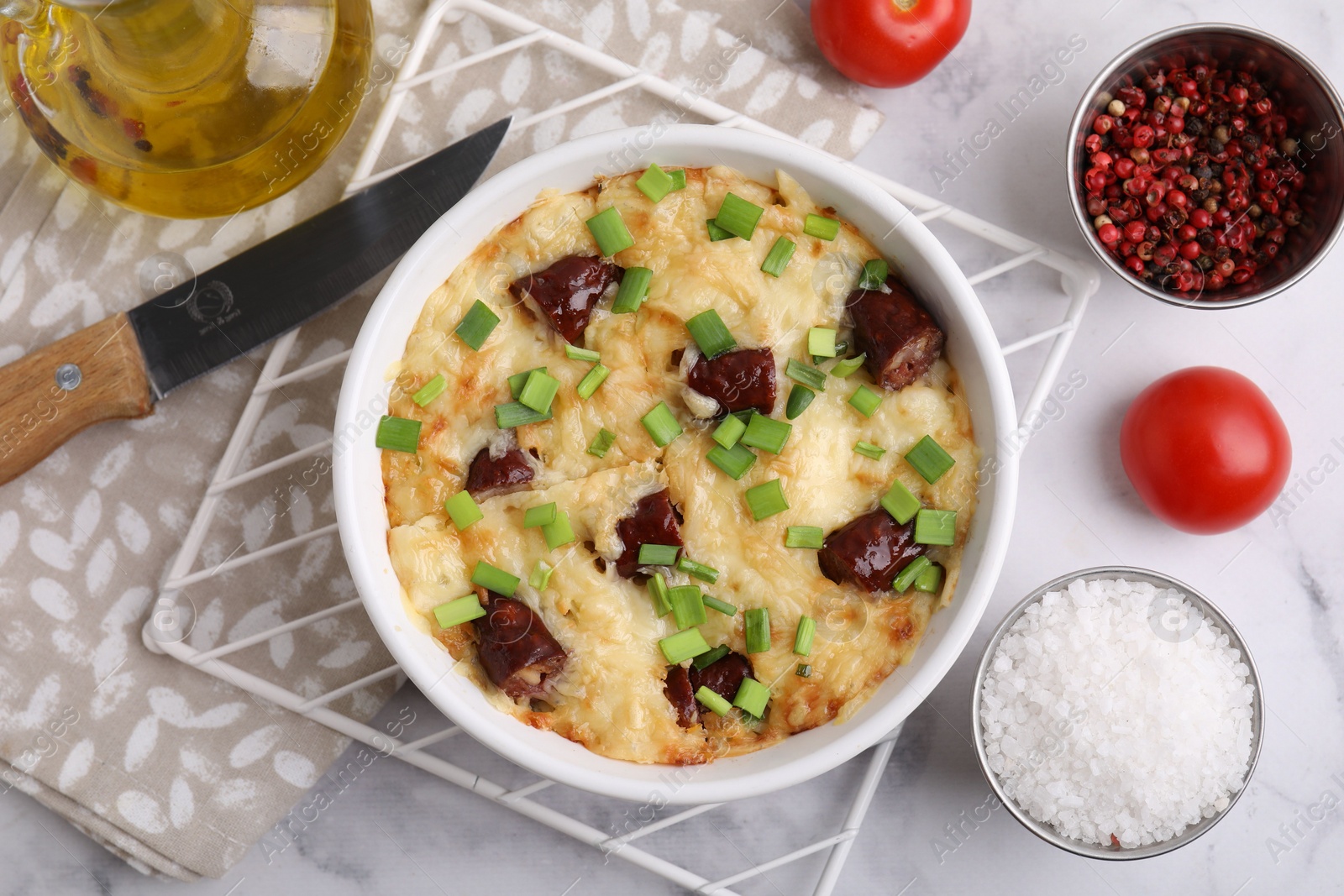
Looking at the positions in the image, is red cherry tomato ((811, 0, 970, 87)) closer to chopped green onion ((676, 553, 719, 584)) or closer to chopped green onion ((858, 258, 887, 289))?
chopped green onion ((858, 258, 887, 289))

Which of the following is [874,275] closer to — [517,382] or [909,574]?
[909,574]

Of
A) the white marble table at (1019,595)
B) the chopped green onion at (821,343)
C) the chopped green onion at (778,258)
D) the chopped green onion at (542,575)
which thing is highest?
the chopped green onion at (778,258)

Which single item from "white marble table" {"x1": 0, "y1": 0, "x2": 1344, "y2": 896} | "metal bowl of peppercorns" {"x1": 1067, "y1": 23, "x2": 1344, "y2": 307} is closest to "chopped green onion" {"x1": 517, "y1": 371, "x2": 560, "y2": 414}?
"white marble table" {"x1": 0, "y1": 0, "x2": 1344, "y2": 896}

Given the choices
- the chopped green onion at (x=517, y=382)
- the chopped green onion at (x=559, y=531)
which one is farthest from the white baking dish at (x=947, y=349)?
the chopped green onion at (x=559, y=531)

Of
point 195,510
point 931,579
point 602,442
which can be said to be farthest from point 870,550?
point 195,510

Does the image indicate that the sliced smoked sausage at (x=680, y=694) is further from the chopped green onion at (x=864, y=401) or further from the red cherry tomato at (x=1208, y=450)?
the red cherry tomato at (x=1208, y=450)
